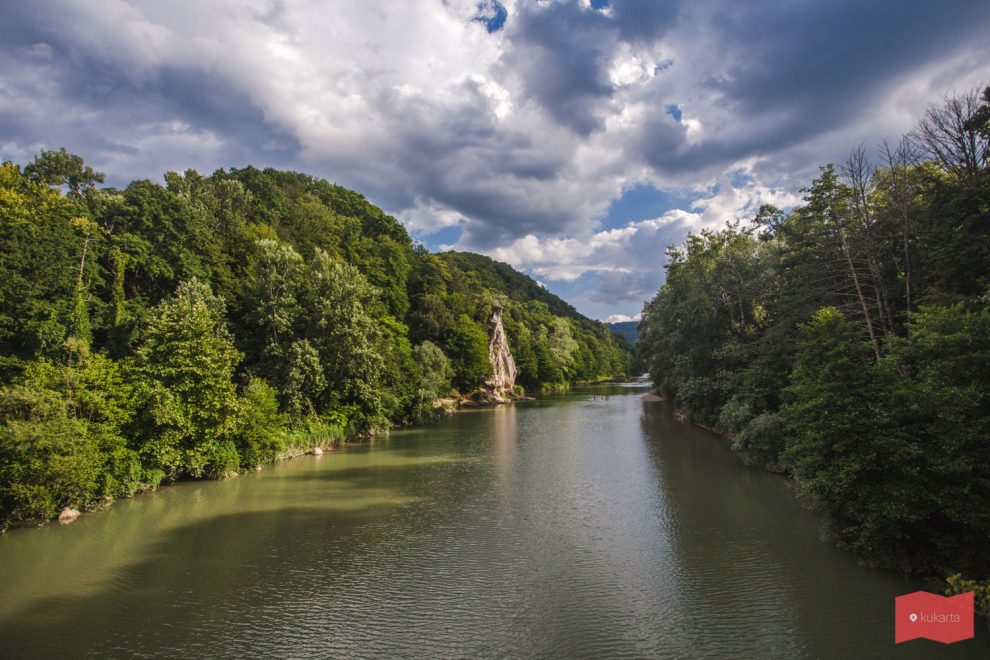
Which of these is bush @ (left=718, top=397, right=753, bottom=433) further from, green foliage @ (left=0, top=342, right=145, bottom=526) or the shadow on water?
green foliage @ (left=0, top=342, right=145, bottom=526)

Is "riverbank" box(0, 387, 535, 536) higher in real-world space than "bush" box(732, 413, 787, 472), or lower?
lower

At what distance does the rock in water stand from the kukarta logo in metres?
22.9

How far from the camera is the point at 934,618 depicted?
979 centimetres

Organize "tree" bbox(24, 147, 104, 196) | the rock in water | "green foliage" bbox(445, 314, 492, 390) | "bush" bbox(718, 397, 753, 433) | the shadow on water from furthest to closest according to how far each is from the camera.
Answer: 1. "green foliage" bbox(445, 314, 492, 390)
2. "tree" bbox(24, 147, 104, 196)
3. "bush" bbox(718, 397, 753, 433)
4. the rock in water
5. the shadow on water

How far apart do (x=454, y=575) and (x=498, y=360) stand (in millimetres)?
→ 57350

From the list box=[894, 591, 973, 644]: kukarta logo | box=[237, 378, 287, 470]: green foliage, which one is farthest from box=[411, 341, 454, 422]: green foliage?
box=[894, 591, 973, 644]: kukarta logo

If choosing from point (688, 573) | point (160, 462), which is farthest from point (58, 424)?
point (688, 573)

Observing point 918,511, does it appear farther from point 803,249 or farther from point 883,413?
point 803,249

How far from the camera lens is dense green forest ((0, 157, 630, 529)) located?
17.3m

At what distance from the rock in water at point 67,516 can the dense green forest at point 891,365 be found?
2257 centimetres

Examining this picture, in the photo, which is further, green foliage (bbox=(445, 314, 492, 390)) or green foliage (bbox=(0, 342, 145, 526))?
green foliage (bbox=(445, 314, 492, 390))

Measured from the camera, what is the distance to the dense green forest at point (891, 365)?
34.3ft

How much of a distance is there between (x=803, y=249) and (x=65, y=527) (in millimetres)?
32723

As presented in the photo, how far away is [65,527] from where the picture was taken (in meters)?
16.1
